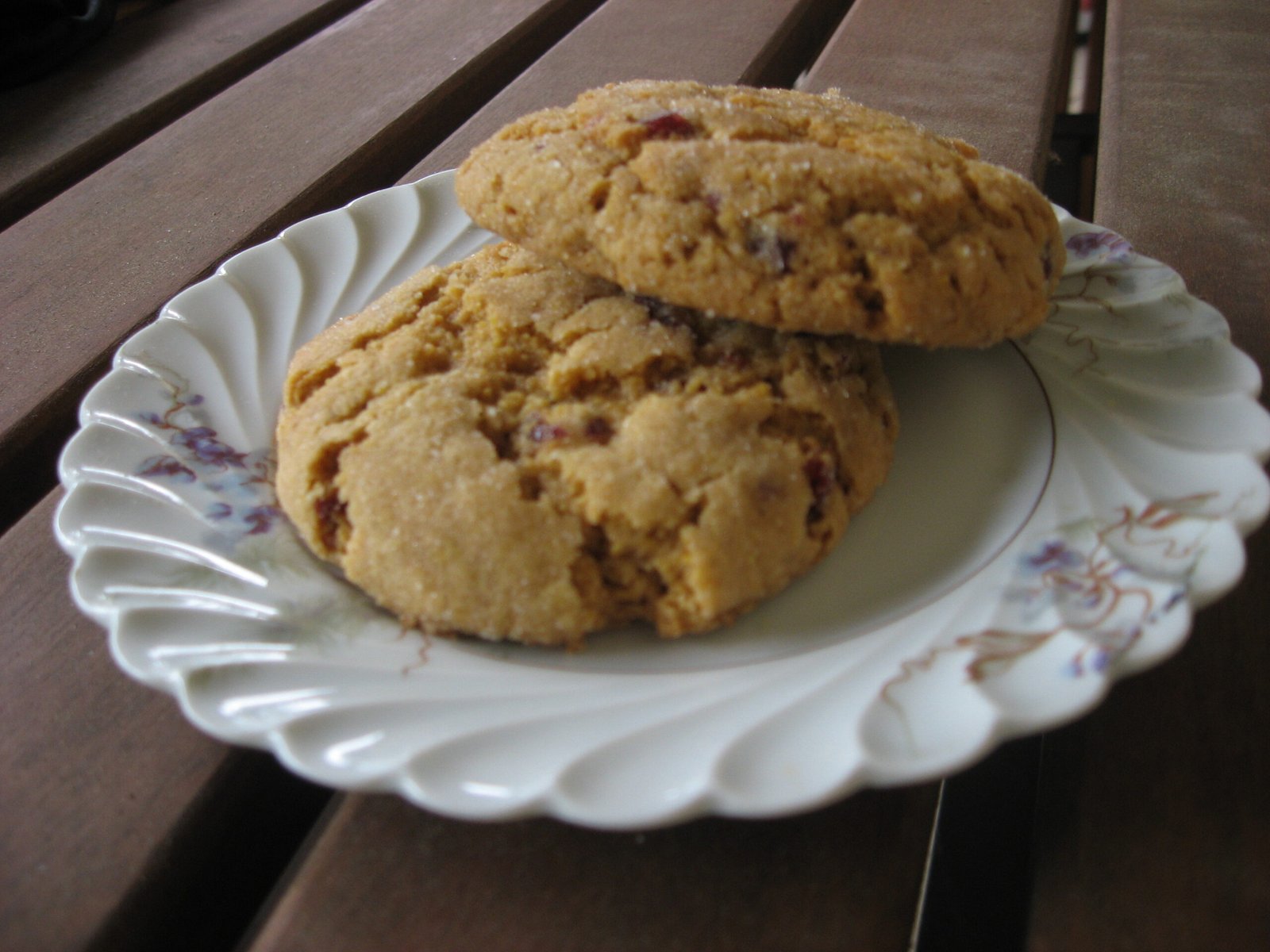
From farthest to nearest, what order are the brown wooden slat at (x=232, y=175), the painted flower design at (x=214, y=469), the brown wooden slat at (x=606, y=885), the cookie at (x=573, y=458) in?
the brown wooden slat at (x=232, y=175) → the painted flower design at (x=214, y=469) → the cookie at (x=573, y=458) → the brown wooden slat at (x=606, y=885)

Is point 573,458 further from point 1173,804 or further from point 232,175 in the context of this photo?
point 232,175

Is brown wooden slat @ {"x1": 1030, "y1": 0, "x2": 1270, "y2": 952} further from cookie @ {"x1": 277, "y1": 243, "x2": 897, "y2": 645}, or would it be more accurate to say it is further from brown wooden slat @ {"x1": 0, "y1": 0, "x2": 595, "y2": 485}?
brown wooden slat @ {"x1": 0, "y1": 0, "x2": 595, "y2": 485}

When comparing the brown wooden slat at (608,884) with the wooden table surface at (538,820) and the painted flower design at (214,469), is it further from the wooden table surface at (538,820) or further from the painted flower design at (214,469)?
the painted flower design at (214,469)

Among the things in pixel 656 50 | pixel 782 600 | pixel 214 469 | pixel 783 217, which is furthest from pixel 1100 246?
pixel 656 50

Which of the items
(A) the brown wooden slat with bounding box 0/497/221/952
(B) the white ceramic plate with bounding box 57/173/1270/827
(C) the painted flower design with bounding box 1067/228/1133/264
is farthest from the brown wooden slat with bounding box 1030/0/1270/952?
(A) the brown wooden slat with bounding box 0/497/221/952

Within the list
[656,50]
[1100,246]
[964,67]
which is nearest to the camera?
[1100,246]

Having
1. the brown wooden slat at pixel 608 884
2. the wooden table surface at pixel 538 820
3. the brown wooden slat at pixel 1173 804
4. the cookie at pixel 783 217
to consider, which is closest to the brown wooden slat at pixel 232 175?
the wooden table surface at pixel 538 820
